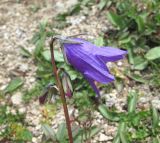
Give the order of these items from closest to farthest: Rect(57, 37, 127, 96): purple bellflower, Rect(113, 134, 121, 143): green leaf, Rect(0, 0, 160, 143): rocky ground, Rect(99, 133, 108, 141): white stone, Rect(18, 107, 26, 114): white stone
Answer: Rect(57, 37, 127, 96): purple bellflower, Rect(113, 134, 121, 143): green leaf, Rect(99, 133, 108, 141): white stone, Rect(0, 0, 160, 143): rocky ground, Rect(18, 107, 26, 114): white stone

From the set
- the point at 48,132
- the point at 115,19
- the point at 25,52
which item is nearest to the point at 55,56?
the point at 25,52

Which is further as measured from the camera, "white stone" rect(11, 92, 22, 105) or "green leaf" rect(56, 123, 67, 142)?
"white stone" rect(11, 92, 22, 105)

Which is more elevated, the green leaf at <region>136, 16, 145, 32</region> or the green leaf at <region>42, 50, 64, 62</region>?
the green leaf at <region>136, 16, 145, 32</region>

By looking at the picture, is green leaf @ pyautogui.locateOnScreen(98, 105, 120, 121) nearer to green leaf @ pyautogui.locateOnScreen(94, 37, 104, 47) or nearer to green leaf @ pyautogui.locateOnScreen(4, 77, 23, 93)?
green leaf @ pyautogui.locateOnScreen(94, 37, 104, 47)

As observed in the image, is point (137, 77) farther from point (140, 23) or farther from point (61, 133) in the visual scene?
point (61, 133)

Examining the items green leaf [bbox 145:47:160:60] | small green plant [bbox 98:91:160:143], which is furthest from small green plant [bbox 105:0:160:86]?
small green plant [bbox 98:91:160:143]

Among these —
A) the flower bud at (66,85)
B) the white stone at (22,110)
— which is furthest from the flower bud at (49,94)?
the white stone at (22,110)
